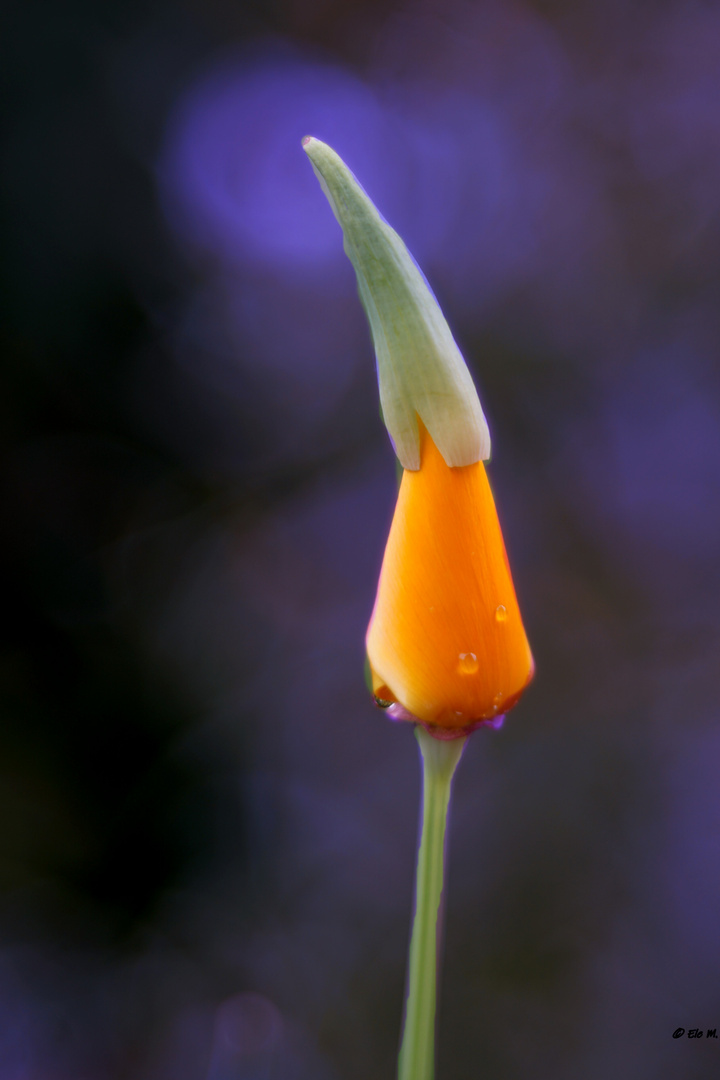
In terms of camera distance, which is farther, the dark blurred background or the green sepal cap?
the dark blurred background

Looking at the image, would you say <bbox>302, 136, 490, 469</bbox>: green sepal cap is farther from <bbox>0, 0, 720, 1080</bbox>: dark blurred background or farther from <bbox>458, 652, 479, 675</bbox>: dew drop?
<bbox>0, 0, 720, 1080</bbox>: dark blurred background

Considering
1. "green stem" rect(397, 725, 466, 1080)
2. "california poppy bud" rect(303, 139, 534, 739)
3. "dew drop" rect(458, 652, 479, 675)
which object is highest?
"california poppy bud" rect(303, 139, 534, 739)

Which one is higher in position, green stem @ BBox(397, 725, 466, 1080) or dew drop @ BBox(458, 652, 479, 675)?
dew drop @ BBox(458, 652, 479, 675)

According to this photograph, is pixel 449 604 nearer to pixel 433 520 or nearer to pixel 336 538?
pixel 433 520

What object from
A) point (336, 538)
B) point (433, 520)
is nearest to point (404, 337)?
point (433, 520)

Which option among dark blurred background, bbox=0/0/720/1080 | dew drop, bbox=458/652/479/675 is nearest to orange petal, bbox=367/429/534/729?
dew drop, bbox=458/652/479/675

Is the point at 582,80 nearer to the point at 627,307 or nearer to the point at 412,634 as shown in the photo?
the point at 627,307
